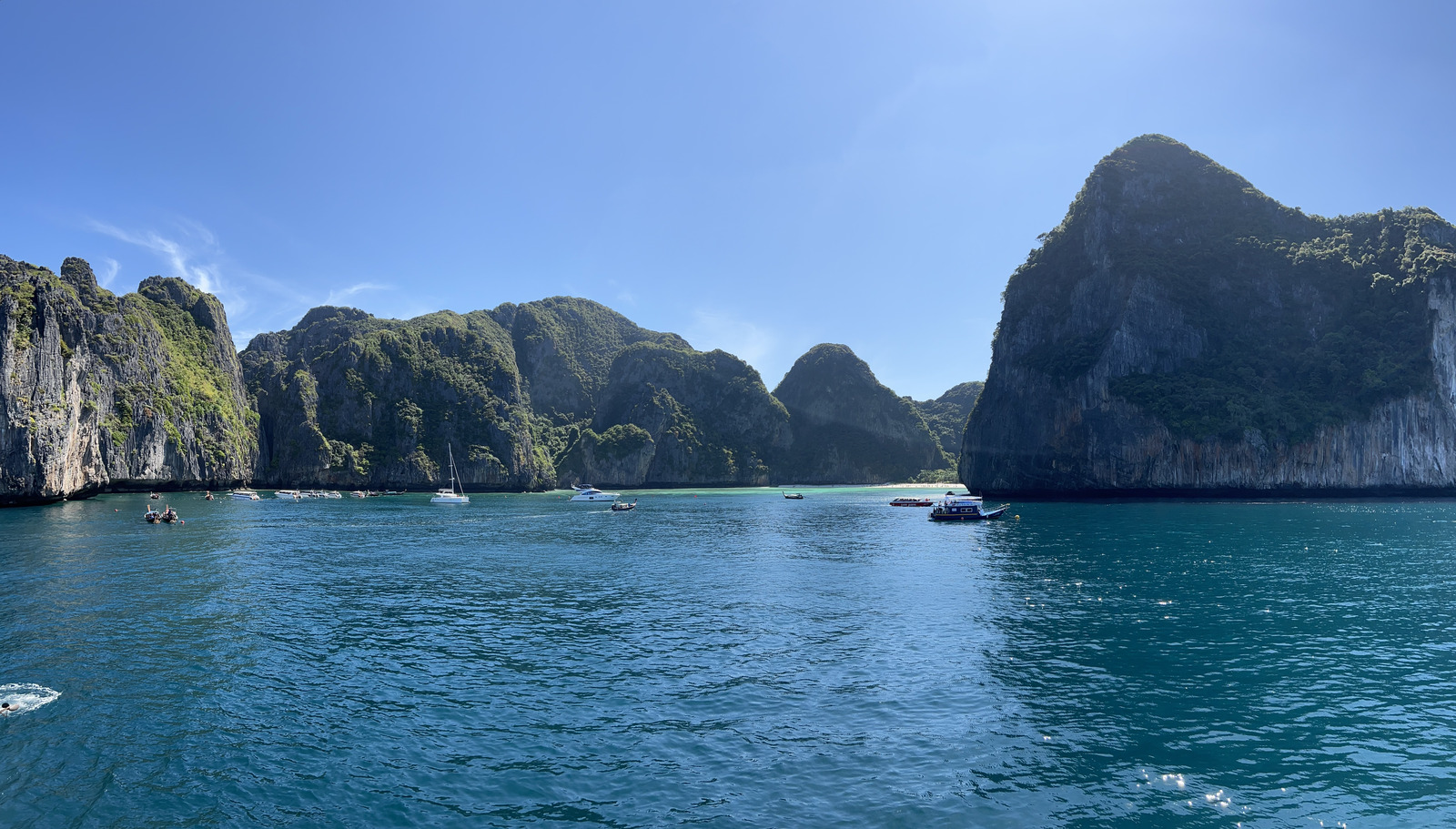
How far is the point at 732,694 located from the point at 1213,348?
16341 centimetres

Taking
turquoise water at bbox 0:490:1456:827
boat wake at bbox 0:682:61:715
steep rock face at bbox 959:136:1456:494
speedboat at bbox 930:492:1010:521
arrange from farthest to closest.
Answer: steep rock face at bbox 959:136:1456:494 < speedboat at bbox 930:492:1010:521 < boat wake at bbox 0:682:61:715 < turquoise water at bbox 0:490:1456:827

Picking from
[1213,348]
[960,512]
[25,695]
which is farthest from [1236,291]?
[25,695]

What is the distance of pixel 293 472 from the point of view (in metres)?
197

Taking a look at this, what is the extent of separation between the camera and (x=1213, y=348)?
148250mm

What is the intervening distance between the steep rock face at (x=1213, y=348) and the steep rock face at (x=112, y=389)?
17473 centimetres

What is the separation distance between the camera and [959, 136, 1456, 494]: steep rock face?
127312 millimetres

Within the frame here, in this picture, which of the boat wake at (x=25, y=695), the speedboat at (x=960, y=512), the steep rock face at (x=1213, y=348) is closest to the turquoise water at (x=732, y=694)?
the boat wake at (x=25, y=695)

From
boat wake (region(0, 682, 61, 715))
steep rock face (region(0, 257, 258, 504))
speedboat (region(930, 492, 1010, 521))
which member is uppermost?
steep rock face (region(0, 257, 258, 504))

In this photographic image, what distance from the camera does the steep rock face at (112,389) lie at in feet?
347

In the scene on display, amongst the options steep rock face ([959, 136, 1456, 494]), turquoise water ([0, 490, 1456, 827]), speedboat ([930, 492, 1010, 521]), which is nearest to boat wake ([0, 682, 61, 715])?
turquoise water ([0, 490, 1456, 827])

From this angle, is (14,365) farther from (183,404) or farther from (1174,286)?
(1174,286)

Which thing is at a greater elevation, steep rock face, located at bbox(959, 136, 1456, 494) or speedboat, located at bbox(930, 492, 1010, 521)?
steep rock face, located at bbox(959, 136, 1456, 494)

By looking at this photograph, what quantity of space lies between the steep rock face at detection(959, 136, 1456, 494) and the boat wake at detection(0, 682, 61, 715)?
151614mm

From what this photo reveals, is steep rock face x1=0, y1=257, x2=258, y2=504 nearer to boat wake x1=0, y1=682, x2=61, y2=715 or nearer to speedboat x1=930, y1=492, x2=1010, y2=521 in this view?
boat wake x1=0, y1=682, x2=61, y2=715
